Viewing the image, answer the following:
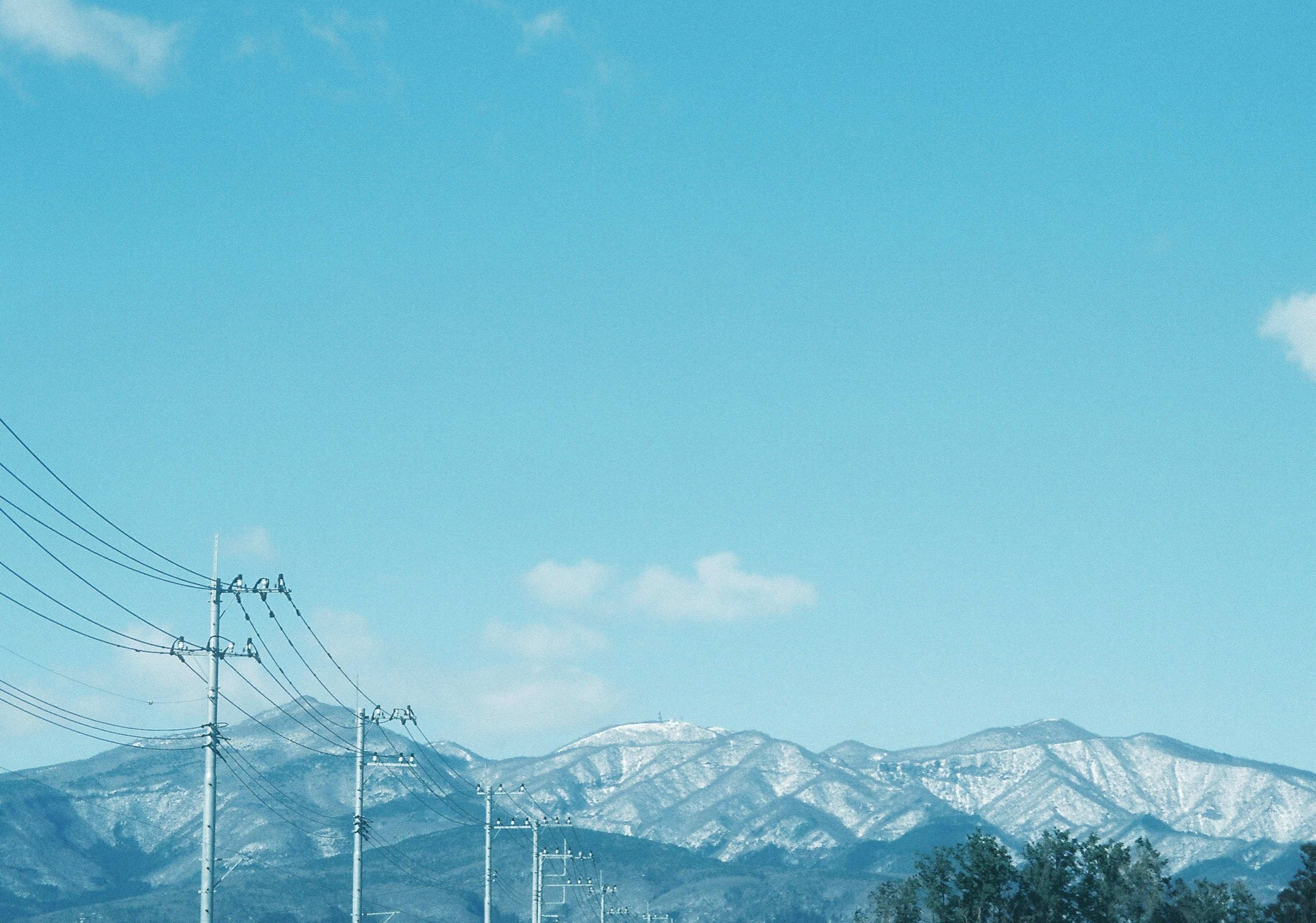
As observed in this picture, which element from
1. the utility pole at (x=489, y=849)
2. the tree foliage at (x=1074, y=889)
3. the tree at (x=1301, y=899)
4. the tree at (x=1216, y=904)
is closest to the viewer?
the utility pole at (x=489, y=849)

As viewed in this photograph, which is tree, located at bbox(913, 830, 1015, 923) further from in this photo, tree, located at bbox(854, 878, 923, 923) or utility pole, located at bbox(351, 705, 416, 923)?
utility pole, located at bbox(351, 705, 416, 923)

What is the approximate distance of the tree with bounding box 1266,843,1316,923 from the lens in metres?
106

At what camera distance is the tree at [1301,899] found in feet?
348

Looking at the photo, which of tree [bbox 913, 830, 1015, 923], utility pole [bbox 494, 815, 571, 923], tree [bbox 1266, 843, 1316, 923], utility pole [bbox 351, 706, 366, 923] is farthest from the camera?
tree [bbox 1266, 843, 1316, 923]

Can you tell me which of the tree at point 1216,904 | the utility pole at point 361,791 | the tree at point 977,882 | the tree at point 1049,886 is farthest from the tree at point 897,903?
the utility pole at point 361,791

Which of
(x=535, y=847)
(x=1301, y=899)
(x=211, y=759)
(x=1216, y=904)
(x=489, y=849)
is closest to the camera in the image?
(x=211, y=759)

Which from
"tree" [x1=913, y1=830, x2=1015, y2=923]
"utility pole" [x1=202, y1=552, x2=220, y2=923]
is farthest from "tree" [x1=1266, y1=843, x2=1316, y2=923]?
"utility pole" [x1=202, y1=552, x2=220, y2=923]

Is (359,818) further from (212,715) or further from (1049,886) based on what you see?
(1049,886)

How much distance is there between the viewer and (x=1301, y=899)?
110438 millimetres

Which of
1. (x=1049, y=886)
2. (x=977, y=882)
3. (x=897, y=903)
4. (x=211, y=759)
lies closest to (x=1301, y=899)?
(x=1049, y=886)

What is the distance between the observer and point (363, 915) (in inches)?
2163

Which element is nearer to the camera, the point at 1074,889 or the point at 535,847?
the point at 535,847

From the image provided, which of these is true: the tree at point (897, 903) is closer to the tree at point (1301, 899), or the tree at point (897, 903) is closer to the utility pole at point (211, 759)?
the tree at point (1301, 899)

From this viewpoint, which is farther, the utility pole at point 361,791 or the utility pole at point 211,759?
the utility pole at point 361,791
